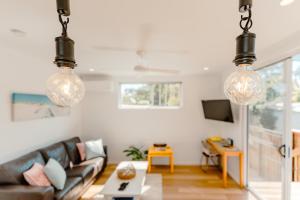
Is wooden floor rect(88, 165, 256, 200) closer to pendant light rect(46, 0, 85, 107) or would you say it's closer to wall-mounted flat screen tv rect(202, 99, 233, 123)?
wall-mounted flat screen tv rect(202, 99, 233, 123)

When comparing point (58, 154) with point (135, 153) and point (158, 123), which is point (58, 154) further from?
point (158, 123)

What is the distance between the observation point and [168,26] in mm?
1812

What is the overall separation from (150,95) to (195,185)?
2.50 meters

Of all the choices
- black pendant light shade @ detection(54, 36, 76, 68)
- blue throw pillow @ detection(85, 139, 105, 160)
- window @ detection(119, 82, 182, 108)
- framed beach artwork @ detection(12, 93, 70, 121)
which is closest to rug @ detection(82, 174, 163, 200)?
blue throw pillow @ detection(85, 139, 105, 160)

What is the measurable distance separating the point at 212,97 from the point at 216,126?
2.53 feet

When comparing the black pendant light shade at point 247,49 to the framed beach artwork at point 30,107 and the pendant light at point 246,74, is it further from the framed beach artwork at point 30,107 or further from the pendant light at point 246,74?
the framed beach artwork at point 30,107

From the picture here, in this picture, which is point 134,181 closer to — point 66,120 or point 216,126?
point 66,120

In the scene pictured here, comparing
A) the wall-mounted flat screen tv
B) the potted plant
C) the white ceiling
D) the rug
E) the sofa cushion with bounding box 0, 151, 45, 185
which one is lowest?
the rug

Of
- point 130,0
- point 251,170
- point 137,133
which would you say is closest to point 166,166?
point 137,133

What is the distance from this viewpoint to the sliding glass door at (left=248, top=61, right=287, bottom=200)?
2.48m

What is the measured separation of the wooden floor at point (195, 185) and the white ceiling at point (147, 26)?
2442mm

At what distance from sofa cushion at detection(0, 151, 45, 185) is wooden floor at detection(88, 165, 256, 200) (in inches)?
56.6

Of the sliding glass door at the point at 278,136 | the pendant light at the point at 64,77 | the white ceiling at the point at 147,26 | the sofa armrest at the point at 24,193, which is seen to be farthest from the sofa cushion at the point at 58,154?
the sliding glass door at the point at 278,136

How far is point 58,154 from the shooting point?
3.23 m
